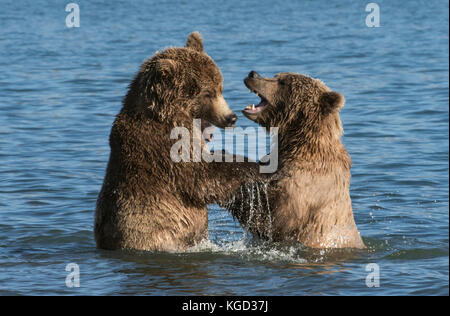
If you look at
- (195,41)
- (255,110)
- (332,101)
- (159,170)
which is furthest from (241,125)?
(159,170)

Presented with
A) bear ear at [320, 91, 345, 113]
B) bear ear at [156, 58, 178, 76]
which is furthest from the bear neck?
bear ear at [156, 58, 178, 76]

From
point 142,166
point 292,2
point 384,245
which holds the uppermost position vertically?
point 292,2

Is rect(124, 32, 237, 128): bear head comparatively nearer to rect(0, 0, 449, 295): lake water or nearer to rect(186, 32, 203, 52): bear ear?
rect(186, 32, 203, 52): bear ear

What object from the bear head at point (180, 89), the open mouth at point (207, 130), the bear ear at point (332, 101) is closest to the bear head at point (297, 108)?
the bear ear at point (332, 101)

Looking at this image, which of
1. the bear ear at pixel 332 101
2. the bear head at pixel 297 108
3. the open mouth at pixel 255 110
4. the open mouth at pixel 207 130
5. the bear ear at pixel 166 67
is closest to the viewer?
the bear ear at pixel 166 67

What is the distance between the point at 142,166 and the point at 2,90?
36.9 ft

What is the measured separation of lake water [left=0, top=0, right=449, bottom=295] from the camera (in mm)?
7332

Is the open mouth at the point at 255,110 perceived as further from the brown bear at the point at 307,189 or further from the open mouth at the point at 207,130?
the open mouth at the point at 207,130

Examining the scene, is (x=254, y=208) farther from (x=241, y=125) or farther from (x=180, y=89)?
(x=241, y=125)

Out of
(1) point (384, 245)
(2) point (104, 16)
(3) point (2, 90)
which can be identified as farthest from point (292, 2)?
(1) point (384, 245)

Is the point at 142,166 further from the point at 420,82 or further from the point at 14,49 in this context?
the point at 14,49

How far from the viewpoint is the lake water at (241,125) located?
7.33m

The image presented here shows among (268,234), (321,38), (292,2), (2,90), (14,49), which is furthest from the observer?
(292,2)

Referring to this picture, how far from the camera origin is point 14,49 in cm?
2300
